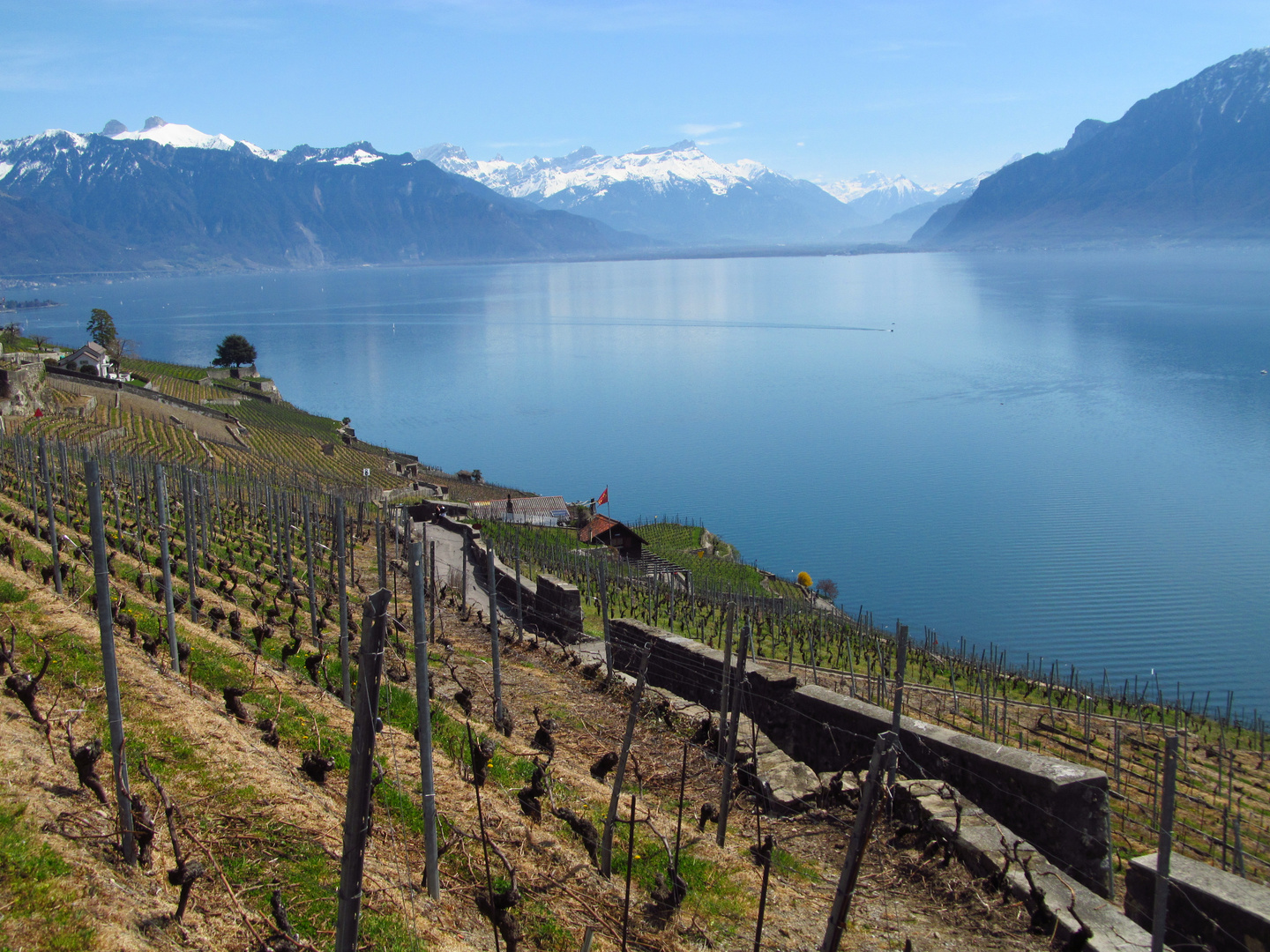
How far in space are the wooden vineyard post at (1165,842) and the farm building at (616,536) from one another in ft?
122

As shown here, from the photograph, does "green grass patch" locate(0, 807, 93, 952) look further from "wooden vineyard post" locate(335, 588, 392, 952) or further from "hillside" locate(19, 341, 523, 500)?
"hillside" locate(19, 341, 523, 500)

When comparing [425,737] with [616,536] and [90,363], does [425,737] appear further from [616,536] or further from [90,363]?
[90,363]

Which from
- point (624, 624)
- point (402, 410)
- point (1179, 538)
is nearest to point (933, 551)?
point (1179, 538)

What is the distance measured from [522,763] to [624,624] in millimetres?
6044

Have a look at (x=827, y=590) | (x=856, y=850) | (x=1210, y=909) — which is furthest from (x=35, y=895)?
(x=827, y=590)

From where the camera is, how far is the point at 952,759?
957 cm

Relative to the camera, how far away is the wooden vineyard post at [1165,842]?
5180 mm

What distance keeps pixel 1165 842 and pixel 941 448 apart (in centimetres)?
7099

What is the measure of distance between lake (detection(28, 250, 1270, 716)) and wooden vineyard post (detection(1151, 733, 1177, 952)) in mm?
34031

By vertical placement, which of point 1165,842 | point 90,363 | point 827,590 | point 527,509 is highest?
point 1165,842

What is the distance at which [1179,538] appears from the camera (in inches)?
2014

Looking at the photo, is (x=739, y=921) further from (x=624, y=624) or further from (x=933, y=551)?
(x=933, y=551)

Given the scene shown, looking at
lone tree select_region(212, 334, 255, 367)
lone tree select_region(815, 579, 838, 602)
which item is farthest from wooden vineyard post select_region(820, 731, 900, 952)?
lone tree select_region(212, 334, 255, 367)

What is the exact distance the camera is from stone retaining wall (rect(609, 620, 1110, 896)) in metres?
8.41
